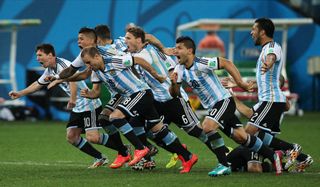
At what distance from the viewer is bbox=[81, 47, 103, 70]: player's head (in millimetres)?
14234

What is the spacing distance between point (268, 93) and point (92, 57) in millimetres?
2556

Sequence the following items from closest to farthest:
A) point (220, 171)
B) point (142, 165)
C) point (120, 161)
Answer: point (220, 171) < point (142, 165) < point (120, 161)

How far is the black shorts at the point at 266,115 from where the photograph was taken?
46.1ft

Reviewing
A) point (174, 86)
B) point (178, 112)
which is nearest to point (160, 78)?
point (174, 86)

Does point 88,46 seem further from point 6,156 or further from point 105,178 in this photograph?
point 6,156

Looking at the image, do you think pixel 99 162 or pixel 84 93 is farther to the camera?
pixel 99 162

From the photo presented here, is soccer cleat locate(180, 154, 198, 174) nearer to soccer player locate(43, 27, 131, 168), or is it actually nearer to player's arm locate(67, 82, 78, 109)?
soccer player locate(43, 27, 131, 168)

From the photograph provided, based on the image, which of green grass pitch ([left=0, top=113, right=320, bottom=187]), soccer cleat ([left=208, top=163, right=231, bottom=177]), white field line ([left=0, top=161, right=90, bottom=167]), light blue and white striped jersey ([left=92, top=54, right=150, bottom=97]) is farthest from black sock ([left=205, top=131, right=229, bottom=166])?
white field line ([left=0, top=161, right=90, bottom=167])

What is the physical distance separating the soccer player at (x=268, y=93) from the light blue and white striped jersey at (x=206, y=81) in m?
0.58

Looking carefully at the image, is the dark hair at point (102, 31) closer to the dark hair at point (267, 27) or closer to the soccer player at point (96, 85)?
the soccer player at point (96, 85)

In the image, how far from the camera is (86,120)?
15500 millimetres

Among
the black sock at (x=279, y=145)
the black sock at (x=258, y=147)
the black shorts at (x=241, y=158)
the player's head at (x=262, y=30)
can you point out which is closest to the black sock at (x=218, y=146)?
the black sock at (x=258, y=147)

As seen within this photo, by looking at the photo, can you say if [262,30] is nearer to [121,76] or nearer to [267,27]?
[267,27]

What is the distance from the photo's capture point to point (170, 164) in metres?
15.4
